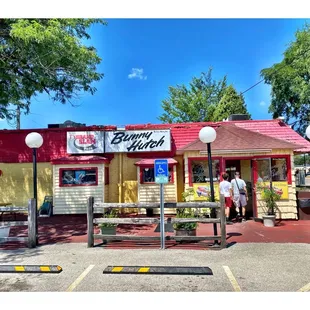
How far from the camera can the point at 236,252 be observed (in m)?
6.20

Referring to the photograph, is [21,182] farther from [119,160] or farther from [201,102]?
[201,102]

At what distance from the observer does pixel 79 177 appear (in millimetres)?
12367

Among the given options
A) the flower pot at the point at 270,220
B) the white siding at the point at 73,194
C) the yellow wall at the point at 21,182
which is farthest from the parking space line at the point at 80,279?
the yellow wall at the point at 21,182

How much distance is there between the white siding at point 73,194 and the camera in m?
12.2

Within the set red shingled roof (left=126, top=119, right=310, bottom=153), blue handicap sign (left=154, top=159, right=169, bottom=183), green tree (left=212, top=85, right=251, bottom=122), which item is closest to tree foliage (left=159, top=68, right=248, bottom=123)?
green tree (left=212, top=85, right=251, bottom=122)

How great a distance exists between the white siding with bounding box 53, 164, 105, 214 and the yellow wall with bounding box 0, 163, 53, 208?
103 cm

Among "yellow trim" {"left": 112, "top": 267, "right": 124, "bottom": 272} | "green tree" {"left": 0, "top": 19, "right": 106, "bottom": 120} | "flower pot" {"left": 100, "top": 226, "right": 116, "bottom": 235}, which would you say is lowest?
"yellow trim" {"left": 112, "top": 267, "right": 124, "bottom": 272}

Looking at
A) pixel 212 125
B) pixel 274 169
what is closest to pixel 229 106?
pixel 212 125

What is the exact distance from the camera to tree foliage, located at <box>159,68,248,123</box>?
30.7 m

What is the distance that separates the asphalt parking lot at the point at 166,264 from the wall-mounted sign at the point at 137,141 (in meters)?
6.13

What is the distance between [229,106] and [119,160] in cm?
2077

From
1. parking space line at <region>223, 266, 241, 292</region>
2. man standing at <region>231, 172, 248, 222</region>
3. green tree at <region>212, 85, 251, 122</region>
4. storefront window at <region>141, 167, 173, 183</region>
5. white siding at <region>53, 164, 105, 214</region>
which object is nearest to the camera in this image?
parking space line at <region>223, 266, 241, 292</region>

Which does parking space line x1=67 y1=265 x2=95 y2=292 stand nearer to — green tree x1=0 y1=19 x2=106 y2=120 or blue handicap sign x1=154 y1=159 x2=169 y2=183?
blue handicap sign x1=154 y1=159 x2=169 y2=183
